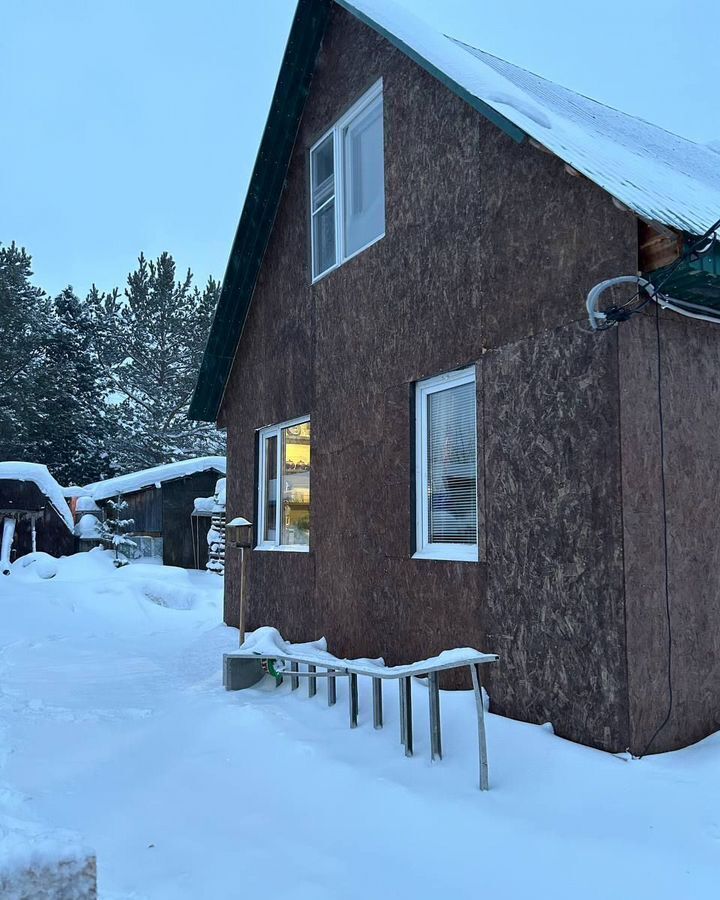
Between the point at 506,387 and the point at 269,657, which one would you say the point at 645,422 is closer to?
the point at 506,387

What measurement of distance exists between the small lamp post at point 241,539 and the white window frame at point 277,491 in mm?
156

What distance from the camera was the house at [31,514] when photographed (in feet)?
68.0

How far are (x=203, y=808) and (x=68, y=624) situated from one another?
7.84 metres

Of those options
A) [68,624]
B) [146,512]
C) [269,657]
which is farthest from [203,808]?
[146,512]

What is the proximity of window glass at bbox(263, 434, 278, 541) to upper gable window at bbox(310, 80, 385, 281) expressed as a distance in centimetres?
216

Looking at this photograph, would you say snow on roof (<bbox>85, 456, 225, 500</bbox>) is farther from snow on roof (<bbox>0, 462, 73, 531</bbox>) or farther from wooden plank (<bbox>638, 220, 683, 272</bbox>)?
wooden plank (<bbox>638, 220, 683, 272</bbox>)

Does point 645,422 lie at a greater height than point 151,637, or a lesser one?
greater

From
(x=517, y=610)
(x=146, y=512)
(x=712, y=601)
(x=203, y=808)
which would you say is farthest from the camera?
(x=146, y=512)

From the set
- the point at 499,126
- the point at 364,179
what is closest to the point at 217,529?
A: the point at 364,179

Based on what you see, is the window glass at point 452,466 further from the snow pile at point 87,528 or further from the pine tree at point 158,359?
the pine tree at point 158,359

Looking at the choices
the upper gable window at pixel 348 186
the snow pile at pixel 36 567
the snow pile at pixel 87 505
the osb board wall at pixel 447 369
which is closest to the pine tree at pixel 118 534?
the snow pile at pixel 87 505

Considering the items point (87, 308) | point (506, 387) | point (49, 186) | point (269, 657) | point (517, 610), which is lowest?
point (269, 657)

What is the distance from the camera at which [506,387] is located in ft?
17.3

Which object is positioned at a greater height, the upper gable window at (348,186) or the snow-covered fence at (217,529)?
the upper gable window at (348,186)
